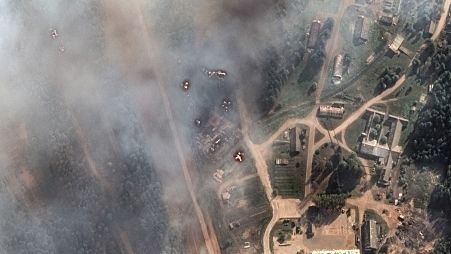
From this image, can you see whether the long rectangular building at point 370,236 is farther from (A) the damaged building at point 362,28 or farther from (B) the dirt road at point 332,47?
(A) the damaged building at point 362,28

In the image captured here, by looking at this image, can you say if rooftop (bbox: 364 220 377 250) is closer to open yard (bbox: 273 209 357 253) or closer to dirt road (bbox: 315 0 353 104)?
open yard (bbox: 273 209 357 253)

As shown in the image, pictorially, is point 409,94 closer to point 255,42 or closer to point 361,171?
point 361,171

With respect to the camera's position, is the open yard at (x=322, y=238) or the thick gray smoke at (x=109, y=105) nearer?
the thick gray smoke at (x=109, y=105)

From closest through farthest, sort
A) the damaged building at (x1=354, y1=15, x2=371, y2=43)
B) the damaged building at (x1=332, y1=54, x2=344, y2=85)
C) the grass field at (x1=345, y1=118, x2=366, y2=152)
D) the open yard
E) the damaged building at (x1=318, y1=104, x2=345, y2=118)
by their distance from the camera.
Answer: the open yard < the damaged building at (x1=318, y1=104, x2=345, y2=118) < the grass field at (x1=345, y1=118, x2=366, y2=152) < the damaged building at (x1=332, y1=54, x2=344, y2=85) < the damaged building at (x1=354, y1=15, x2=371, y2=43)

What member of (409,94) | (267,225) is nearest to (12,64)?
(267,225)

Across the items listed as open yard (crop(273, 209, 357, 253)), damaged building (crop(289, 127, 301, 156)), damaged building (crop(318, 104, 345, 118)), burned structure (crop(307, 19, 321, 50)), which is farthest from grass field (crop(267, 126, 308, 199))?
burned structure (crop(307, 19, 321, 50))

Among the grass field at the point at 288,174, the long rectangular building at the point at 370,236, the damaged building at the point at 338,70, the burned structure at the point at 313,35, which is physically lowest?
the long rectangular building at the point at 370,236

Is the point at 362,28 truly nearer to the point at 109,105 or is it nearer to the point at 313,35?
the point at 313,35

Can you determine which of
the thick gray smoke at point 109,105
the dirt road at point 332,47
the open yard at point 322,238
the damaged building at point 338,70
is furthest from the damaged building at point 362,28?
the open yard at point 322,238
